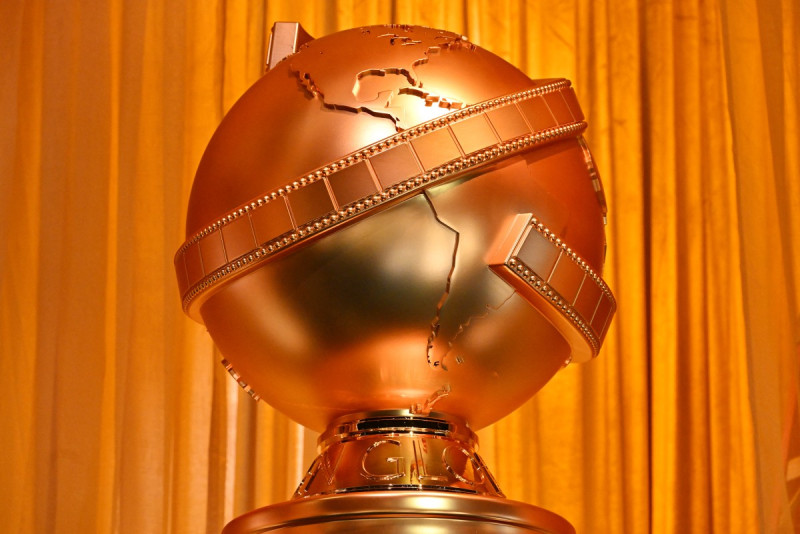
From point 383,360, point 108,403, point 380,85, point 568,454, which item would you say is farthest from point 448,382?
point 108,403

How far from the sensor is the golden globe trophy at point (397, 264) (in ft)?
2.48

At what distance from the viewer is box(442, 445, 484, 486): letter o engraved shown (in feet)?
2.65

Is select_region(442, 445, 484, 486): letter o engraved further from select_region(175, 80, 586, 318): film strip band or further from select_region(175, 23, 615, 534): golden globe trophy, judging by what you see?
select_region(175, 80, 586, 318): film strip band

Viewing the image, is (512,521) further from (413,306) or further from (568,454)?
(568,454)

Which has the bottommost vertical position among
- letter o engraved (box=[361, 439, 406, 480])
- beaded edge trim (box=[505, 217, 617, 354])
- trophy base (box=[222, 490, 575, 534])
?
trophy base (box=[222, 490, 575, 534])

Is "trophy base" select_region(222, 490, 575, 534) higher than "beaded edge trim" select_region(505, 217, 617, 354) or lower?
lower

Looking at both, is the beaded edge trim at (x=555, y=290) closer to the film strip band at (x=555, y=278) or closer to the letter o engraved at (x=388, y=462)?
the film strip band at (x=555, y=278)

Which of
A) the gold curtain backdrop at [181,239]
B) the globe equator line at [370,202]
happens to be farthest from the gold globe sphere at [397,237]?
the gold curtain backdrop at [181,239]

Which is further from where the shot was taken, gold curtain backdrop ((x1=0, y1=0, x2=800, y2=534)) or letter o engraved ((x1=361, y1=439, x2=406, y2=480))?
gold curtain backdrop ((x1=0, y1=0, x2=800, y2=534))

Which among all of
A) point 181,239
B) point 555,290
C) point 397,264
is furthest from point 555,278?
point 181,239

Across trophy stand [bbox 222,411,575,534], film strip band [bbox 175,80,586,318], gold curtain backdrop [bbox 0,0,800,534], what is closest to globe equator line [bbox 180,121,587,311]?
film strip band [bbox 175,80,586,318]

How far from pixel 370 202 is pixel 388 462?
21 cm

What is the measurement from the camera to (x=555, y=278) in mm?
792

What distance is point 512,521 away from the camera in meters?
0.76
